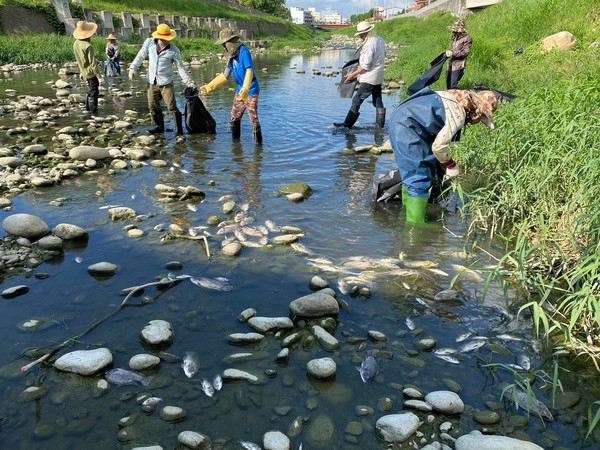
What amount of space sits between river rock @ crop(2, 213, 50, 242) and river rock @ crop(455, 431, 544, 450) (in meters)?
4.56

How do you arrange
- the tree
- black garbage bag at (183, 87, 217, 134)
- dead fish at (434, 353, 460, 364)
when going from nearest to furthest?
1. dead fish at (434, 353, 460, 364)
2. black garbage bag at (183, 87, 217, 134)
3. the tree

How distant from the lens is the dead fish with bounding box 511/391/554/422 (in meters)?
2.79

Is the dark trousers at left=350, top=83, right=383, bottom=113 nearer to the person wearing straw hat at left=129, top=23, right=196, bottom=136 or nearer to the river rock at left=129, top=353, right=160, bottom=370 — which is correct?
the person wearing straw hat at left=129, top=23, right=196, bottom=136

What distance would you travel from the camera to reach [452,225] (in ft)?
18.8

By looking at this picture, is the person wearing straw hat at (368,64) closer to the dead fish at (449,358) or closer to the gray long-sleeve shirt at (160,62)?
the gray long-sleeve shirt at (160,62)

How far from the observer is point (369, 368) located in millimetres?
3195

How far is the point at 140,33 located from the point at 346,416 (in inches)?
1739

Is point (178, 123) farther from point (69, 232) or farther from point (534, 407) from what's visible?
point (534, 407)

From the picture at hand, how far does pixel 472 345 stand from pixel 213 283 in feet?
7.49

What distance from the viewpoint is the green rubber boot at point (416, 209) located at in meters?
5.45

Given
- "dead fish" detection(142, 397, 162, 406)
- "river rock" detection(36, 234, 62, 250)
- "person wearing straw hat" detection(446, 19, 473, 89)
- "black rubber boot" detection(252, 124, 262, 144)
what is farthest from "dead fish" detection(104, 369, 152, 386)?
"person wearing straw hat" detection(446, 19, 473, 89)

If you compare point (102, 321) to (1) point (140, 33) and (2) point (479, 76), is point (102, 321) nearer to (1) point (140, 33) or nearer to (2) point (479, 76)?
(2) point (479, 76)

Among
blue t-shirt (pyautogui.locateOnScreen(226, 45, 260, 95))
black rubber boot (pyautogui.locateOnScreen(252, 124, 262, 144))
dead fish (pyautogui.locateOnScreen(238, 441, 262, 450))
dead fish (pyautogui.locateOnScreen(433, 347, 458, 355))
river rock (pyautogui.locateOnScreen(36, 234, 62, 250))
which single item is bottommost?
dead fish (pyautogui.locateOnScreen(238, 441, 262, 450))

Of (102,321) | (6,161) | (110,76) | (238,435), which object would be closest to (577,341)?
(238,435)
